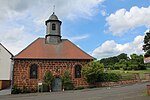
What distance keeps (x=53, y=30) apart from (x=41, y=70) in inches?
269

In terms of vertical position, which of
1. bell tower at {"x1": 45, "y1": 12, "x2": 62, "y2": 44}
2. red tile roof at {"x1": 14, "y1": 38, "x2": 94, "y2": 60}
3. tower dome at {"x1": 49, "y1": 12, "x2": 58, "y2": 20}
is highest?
tower dome at {"x1": 49, "y1": 12, "x2": 58, "y2": 20}

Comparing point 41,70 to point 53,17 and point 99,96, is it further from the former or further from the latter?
point 99,96

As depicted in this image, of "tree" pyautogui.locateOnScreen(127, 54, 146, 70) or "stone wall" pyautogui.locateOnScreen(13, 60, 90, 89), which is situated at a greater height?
"tree" pyautogui.locateOnScreen(127, 54, 146, 70)

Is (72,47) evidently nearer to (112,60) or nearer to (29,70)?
(29,70)

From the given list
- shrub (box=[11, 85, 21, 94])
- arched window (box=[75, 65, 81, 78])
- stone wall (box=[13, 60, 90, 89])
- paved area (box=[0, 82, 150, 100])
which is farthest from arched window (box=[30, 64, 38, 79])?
paved area (box=[0, 82, 150, 100])

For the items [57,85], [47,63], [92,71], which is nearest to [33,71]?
[47,63]

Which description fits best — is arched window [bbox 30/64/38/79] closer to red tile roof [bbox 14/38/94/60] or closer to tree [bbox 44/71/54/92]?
red tile roof [bbox 14/38/94/60]

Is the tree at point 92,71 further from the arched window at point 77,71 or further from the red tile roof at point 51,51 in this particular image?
the red tile roof at point 51,51

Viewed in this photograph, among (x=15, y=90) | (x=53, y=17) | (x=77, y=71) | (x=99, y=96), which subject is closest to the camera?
(x=99, y=96)

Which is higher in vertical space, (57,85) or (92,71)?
(92,71)

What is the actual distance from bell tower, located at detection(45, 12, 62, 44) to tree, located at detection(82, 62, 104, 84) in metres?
6.56

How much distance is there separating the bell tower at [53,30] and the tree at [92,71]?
6.56 meters

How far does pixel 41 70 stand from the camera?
98.7 ft

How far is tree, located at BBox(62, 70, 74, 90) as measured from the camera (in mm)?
29672
